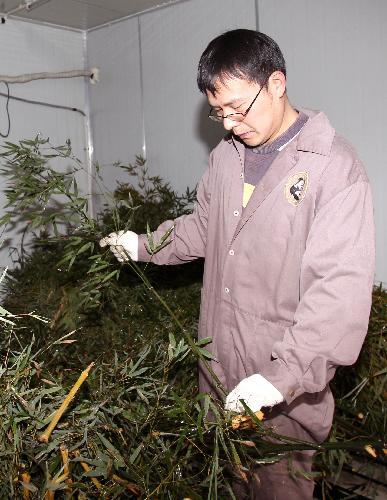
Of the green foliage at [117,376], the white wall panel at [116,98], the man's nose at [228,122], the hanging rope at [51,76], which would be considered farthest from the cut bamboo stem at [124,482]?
the white wall panel at [116,98]

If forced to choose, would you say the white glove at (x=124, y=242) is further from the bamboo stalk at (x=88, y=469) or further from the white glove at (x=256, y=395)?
the bamboo stalk at (x=88, y=469)

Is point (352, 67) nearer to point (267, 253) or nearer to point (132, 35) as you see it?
point (267, 253)

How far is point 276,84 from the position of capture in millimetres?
1543

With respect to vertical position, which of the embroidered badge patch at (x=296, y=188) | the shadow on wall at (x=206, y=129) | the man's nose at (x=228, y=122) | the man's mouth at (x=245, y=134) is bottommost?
the shadow on wall at (x=206, y=129)

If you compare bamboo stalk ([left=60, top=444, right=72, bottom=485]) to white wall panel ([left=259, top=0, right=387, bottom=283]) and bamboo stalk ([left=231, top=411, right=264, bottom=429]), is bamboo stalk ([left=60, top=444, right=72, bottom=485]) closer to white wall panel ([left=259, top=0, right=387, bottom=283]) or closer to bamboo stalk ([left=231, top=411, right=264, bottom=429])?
bamboo stalk ([left=231, top=411, right=264, bottom=429])

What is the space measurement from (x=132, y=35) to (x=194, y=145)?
3.42 ft

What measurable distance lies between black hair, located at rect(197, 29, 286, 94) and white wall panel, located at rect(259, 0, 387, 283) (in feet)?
4.25

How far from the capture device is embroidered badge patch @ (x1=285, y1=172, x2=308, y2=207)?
60.6 inches

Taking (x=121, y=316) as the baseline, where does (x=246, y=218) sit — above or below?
above

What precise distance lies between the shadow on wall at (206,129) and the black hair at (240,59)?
6.13 feet

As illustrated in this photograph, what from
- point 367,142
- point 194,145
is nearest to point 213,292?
point 367,142

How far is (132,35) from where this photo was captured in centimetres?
393

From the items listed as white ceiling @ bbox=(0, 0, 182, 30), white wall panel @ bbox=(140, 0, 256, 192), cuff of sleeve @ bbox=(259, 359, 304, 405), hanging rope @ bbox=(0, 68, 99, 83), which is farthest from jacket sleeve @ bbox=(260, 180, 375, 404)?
white ceiling @ bbox=(0, 0, 182, 30)

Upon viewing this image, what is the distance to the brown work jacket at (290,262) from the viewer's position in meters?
1.41
